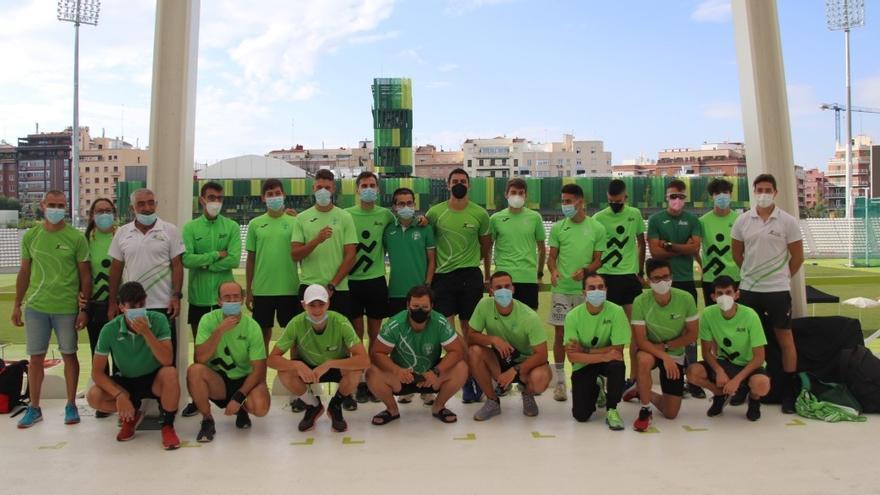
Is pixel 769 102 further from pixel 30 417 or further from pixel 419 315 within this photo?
pixel 30 417

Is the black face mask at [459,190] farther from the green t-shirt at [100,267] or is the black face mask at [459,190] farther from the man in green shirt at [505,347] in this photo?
the green t-shirt at [100,267]

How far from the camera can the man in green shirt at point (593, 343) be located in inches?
200

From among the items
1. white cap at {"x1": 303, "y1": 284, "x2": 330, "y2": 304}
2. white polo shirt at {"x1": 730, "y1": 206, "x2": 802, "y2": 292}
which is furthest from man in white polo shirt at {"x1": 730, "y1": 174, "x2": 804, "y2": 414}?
white cap at {"x1": 303, "y1": 284, "x2": 330, "y2": 304}

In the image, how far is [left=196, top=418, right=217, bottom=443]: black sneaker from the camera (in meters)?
4.75

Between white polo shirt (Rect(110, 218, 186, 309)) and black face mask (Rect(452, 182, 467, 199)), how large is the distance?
6.70 ft

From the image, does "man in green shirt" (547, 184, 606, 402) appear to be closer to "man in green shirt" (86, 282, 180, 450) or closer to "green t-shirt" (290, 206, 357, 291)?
"green t-shirt" (290, 206, 357, 291)

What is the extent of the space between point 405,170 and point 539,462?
2692 inches

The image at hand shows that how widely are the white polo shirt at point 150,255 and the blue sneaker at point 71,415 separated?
96cm

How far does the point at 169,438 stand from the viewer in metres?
4.65

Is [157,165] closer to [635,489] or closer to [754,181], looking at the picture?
[635,489]

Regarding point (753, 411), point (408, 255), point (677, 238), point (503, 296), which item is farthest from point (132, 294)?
point (753, 411)

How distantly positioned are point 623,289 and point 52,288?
425 cm

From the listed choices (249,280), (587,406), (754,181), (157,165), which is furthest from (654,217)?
(157,165)

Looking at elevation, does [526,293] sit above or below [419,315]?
above
